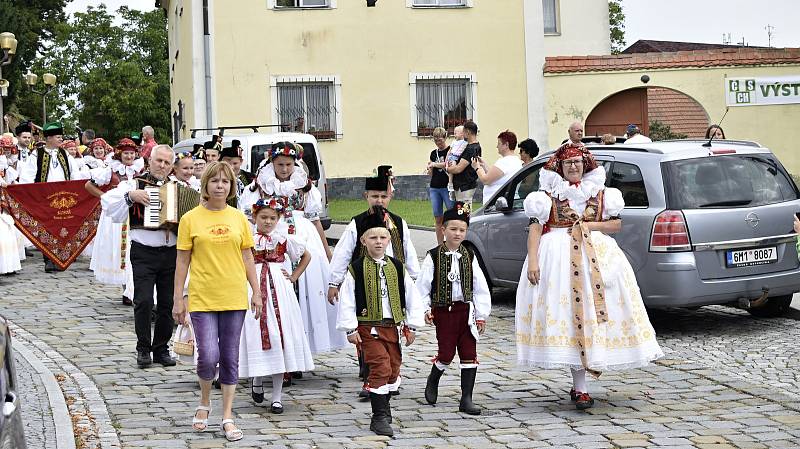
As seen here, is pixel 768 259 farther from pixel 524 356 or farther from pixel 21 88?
pixel 21 88

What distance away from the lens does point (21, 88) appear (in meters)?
61.5

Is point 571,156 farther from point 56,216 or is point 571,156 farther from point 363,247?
point 56,216

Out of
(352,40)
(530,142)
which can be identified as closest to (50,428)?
(530,142)

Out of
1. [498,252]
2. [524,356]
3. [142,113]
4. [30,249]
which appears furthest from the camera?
[142,113]

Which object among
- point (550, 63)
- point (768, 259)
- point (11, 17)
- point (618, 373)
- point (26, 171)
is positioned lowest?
point (618, 373)

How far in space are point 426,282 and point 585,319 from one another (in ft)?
3.57

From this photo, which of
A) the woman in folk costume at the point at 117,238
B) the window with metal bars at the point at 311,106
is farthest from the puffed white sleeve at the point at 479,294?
the window with metal bars at the point at 311,106

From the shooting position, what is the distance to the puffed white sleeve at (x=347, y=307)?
821cm

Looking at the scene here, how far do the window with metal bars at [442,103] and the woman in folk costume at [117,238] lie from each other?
53.5 feet

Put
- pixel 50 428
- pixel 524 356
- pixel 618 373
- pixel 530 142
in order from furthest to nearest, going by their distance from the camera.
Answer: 1. pixel 530 142
2. pixel 618 373
3. pixel 524 356
4. pixel 50 428

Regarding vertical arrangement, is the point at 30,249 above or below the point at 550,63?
below

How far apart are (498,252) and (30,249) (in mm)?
11247

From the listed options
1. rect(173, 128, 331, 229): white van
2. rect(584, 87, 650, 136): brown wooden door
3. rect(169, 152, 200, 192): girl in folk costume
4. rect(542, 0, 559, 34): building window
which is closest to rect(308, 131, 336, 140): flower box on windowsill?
rect(584, 87, 650, 136): brown wooden door

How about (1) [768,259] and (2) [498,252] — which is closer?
(1) [768,259]
